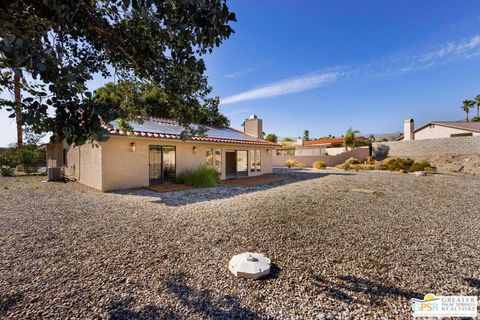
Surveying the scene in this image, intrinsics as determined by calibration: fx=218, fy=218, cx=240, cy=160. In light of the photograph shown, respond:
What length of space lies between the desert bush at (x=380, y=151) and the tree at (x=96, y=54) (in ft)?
95.5

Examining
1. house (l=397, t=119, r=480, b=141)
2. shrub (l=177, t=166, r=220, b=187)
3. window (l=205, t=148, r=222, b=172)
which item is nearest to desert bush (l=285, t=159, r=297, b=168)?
window (l=205, t=148, r=222, b=172)

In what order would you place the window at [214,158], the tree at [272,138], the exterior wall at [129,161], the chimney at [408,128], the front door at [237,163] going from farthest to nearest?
the tree at [272,138]
the chimney at [408,128]
the front door at [237,163]
the window at [214,158]
the exterior wall at [129,161]

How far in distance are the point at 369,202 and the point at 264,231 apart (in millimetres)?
5151

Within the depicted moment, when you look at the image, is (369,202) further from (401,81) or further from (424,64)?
(401,81)

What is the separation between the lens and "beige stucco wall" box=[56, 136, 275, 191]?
33.8 ft

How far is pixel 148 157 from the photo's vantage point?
1162 centimetres

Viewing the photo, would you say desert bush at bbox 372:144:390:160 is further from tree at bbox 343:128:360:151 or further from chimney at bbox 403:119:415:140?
chimney at bbox 403:119:415:140

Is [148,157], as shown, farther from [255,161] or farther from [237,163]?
[255,161]

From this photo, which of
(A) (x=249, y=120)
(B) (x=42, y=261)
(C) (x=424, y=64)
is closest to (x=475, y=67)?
(C) (x=424, y=64)

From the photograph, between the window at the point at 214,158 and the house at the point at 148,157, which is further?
the window at the point at 214,158

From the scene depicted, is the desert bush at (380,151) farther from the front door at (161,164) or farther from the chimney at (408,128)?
the front door at (161,164)

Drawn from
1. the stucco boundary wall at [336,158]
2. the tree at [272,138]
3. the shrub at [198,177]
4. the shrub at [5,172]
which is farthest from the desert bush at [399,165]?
the shrub at [5,172]

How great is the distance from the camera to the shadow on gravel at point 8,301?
2551 millimetres

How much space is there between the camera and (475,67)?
1303 centimetres
